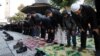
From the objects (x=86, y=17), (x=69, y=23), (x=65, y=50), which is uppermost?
(x=86, y=17)

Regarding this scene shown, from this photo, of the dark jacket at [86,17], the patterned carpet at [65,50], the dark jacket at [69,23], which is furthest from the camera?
the dark jacket at [69,23]

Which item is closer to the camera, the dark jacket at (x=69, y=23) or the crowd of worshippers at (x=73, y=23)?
the crowd of worshippers at (x=73, y=23)

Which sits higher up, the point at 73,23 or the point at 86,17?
the point at 86,17

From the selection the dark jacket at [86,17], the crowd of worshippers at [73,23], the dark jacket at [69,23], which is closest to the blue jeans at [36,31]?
the crowd of worshippers at [73,23]

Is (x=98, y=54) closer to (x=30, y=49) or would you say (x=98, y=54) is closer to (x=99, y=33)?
(x=99, y=33)

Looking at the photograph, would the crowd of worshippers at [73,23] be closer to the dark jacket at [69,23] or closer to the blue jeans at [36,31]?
the dark jacket at [69,23]

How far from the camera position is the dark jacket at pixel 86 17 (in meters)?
5.01

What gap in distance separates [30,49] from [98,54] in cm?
293

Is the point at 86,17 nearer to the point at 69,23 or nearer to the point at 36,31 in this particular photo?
the point at 69,23

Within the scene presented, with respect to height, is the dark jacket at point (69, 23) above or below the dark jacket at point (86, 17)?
below

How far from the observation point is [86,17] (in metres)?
5.31

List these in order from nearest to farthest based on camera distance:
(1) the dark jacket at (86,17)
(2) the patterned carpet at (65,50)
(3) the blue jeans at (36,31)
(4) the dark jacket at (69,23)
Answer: (1) the dark jacket at (86,17) → (2) the patterned carpet at (65,50) → (4) the dark jacket at (69,23) → (3) the blue jeans at (36,31)

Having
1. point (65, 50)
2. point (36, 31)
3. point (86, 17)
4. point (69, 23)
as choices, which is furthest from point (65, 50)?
point (36, 31)

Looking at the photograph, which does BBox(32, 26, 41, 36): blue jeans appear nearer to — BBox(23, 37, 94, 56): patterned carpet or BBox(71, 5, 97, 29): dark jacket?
BBox(23, 37, 94, 56): patterned carpet
